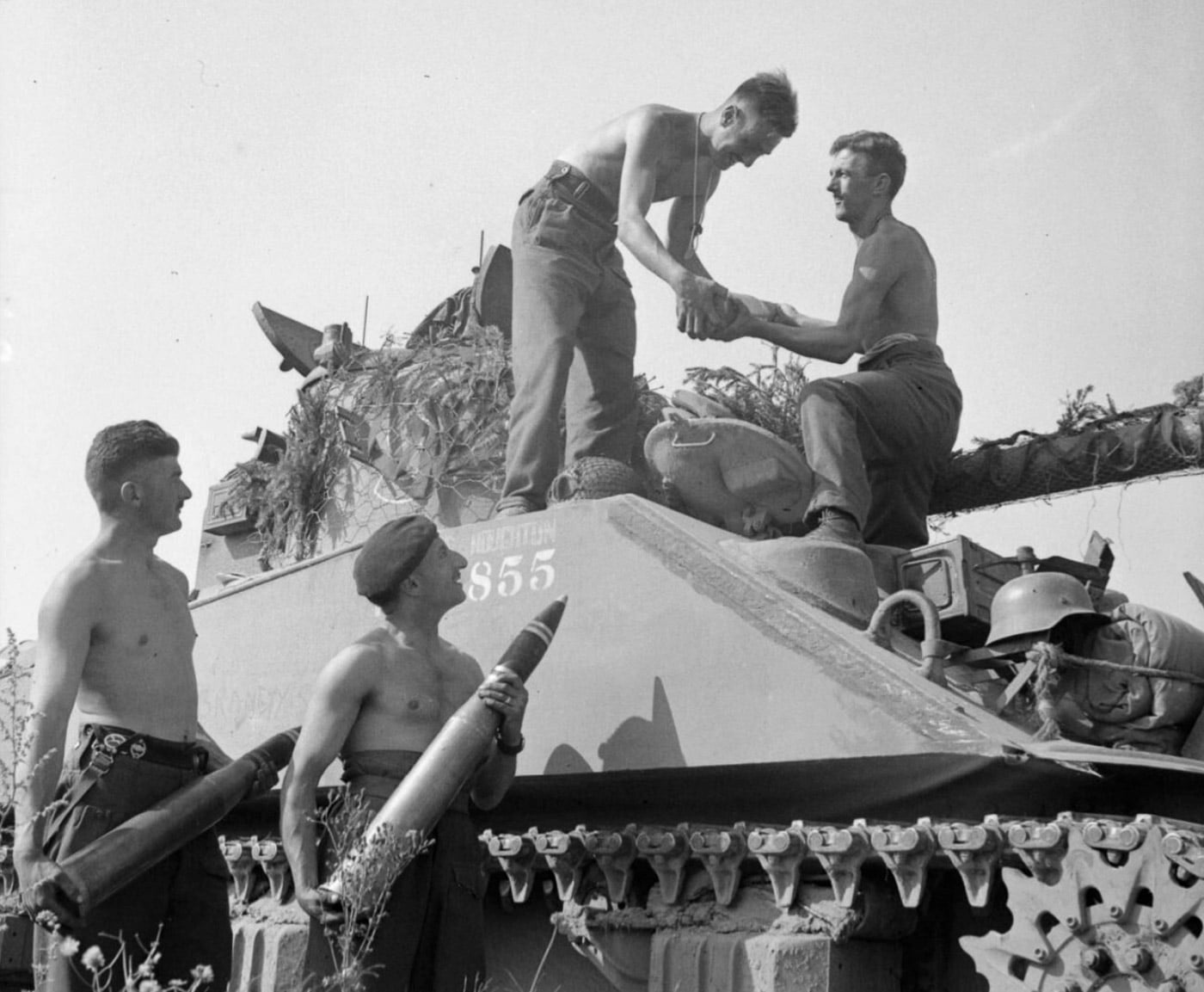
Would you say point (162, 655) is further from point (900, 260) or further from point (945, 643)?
point (900, 260)

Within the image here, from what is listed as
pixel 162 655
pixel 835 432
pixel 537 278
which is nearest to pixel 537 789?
pixel 162 655

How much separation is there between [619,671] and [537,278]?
2340mm

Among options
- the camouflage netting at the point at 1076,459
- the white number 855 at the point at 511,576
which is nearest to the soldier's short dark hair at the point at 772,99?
the camouflage netting at the point at 1076,459

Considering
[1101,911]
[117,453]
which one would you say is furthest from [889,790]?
[117,453]

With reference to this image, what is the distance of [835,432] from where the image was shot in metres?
6.84

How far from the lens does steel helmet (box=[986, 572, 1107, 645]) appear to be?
→ 5883mm

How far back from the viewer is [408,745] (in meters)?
5.36

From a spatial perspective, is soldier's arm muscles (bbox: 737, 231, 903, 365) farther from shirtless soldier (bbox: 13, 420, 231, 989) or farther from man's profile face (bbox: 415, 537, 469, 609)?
shirtless soldier (bbox: 13, 420, 231, 989)

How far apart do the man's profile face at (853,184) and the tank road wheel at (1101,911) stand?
3.46 m

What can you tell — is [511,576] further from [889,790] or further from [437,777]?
[889,790]

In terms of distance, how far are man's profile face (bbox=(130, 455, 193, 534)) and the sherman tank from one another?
4.29 ft

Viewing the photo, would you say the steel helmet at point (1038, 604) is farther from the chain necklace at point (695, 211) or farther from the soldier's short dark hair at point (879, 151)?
the chain necklace at point (695, 211)

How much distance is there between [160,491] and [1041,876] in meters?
2.55

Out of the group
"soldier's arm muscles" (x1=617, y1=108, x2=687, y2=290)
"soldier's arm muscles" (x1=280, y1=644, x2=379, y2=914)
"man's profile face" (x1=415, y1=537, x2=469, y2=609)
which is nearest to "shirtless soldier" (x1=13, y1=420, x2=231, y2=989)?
"soldier's arm muscles" (x1=280, y1=644, x2=379, y2=914)
